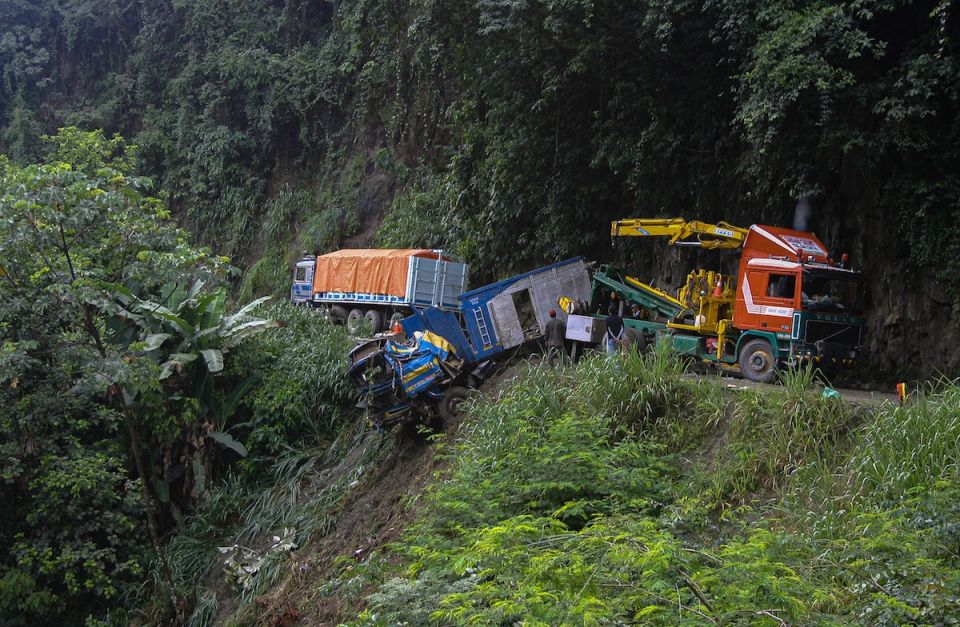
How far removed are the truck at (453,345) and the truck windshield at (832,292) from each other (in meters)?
5.01

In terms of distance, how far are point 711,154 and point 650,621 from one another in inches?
526

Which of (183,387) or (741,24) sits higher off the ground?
(741,24)

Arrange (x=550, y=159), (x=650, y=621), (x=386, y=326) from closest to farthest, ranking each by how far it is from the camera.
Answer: (x=650, y=621)
(x=550, y=159)
(x=386, y=326)

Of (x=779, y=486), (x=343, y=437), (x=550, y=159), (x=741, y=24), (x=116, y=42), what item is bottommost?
(x=343, y=437)

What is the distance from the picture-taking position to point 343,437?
16281 mm

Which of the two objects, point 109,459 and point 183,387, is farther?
point 183,387

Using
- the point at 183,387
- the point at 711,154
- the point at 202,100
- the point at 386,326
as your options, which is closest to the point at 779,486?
the point at 711,154

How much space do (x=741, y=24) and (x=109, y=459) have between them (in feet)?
41.0

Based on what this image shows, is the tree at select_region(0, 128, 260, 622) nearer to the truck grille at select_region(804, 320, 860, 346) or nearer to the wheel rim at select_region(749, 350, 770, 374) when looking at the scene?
the wheel rim at select_region(749, 350, 770, 374)

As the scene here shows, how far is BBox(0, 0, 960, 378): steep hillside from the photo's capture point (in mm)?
13492

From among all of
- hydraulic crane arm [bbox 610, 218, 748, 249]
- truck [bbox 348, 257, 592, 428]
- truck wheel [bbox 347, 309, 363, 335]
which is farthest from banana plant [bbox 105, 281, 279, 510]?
hydraulic crane arm [bbox 610, 218, 748, 249]

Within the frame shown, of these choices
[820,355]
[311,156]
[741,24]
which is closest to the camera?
[820,355]

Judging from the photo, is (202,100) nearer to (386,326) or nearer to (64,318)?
(386,326)

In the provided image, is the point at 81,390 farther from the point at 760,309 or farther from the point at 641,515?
the point at 760,309
